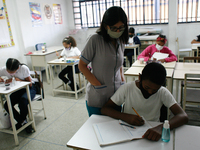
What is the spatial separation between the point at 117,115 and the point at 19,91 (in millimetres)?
1784

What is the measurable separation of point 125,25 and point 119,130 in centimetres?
76

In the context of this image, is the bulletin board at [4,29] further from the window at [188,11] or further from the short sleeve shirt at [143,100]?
the window at [188,11]

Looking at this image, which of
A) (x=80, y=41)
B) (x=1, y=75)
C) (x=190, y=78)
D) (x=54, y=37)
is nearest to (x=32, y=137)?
(x=1, y=75)

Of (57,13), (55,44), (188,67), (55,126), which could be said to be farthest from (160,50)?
(57,13)

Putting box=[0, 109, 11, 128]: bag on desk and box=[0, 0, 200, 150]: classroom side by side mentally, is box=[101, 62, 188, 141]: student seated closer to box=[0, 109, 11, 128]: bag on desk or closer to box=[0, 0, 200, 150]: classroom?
box=[0, 0, 200, 150]: classroom

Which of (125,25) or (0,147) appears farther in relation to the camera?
(0,147)

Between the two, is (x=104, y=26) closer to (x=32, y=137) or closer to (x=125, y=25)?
(x=125, y=25)

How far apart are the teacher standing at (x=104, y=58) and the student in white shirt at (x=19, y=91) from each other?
1305 mm

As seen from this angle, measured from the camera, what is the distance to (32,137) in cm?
233

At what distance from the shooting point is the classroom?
90.9 inches

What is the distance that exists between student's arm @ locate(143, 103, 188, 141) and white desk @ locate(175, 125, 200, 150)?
0.04 metres

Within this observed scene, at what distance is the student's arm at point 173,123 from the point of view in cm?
101

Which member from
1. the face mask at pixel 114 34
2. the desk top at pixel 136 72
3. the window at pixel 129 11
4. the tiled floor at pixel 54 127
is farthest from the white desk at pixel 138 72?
the window at pixel 129 11

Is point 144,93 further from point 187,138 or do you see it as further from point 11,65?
point 11,65
